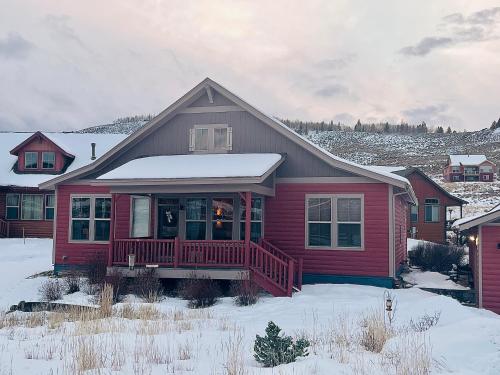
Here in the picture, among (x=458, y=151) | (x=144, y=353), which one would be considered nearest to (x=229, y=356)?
(x=144, y=353)

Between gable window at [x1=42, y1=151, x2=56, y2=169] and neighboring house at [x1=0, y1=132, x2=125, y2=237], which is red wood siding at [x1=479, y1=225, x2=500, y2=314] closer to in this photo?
neighboring house at [x1=0, y1=132, x2=125, y2=237]

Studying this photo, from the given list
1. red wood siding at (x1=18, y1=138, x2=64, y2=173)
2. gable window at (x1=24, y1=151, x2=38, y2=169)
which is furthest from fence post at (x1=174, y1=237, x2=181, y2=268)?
gable window at (x1=24, y1=151, x2=38, y2=169)

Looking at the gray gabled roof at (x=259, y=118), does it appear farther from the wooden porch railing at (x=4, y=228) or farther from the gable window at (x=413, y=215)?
the gable window at (x=413, y=215)

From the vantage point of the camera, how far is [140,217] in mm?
18531

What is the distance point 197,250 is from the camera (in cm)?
1568

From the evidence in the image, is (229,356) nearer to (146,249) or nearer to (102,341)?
(102,341)

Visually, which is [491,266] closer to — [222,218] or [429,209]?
[222,218]

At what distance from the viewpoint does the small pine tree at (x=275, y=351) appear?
713 centimetres

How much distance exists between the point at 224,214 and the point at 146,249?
10.1ft

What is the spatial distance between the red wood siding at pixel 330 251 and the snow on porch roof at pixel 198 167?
152 centimetres

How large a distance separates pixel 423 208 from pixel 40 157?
24.3 m

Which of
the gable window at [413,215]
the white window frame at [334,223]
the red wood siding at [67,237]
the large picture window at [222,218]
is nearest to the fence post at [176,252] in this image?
the large picture window at [222,218]

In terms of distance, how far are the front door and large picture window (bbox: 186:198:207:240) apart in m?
0.44

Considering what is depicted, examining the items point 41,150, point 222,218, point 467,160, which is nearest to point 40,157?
point 41,150
